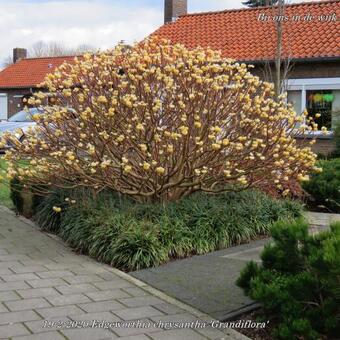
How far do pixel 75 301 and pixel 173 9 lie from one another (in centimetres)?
2126

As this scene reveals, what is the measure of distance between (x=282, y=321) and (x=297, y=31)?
54.1 feet

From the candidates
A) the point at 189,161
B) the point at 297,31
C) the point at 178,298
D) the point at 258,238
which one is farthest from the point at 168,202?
the point at 297,31

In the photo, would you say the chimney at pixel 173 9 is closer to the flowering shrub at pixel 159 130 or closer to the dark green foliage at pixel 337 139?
the dark green foliage at pixel 337 139

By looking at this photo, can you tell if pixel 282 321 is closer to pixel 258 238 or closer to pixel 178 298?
pixel 178 298

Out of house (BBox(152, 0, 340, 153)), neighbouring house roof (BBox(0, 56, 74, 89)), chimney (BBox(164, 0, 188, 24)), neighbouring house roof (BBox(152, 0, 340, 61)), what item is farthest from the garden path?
neighbouring house roof (BBox(0, 56, 74, 89))

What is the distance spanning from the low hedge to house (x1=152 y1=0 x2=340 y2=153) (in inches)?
278

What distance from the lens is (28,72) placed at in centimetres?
3809

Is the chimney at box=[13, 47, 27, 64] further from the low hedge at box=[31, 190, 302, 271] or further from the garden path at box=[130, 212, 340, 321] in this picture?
the garden path at box=[130, 212, 340, 321]

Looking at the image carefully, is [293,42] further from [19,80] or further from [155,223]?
[19,80]

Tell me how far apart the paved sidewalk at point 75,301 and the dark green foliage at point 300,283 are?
0.44 metres

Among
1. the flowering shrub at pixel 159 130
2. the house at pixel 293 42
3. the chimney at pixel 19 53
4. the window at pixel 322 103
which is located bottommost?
the flowering shrub at pixel 159 130

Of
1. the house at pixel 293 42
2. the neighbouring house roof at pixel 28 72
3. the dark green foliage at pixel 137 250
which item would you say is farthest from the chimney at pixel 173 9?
the dark green foliage at pixel 137 250

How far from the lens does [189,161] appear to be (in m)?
7.30

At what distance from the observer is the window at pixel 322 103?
1731 cm
